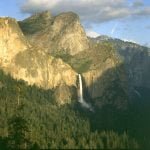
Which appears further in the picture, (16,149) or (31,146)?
(31,146)

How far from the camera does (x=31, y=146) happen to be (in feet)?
610

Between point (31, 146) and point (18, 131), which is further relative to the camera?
point (31, 146)

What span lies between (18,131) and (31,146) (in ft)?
85.1

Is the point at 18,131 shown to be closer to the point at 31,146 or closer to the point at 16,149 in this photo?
the point at 16,149

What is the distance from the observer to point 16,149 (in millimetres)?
168375

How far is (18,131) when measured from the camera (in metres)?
161

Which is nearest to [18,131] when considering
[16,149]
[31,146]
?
[16,149]

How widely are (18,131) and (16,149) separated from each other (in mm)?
9650

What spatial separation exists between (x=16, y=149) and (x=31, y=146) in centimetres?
1799
